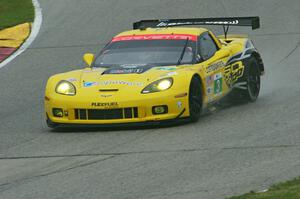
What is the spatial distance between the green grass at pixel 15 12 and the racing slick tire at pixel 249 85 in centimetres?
768

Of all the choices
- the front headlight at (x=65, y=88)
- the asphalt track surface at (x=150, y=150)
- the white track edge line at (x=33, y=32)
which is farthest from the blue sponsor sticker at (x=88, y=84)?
the white track edge line at (x=33, y=32)

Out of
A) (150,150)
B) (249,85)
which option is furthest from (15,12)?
(150,150)

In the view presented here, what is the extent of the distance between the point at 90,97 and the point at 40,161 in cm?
188

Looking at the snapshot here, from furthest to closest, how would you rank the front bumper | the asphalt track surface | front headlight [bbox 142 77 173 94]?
1. front headlight [bbox 142 77 173 94]
2. the front bumper
3. the asphalt track surface

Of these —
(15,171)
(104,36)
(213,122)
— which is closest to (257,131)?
(213,122)

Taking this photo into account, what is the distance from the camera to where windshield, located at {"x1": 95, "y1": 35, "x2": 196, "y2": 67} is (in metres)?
13.0

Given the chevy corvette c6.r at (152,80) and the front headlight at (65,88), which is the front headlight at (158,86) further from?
the front headlight at (65,88)

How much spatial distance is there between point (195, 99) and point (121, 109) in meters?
1.01

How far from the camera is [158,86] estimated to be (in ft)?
39.1

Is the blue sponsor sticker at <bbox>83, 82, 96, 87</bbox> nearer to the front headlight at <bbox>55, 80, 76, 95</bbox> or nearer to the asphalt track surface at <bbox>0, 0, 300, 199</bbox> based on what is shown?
the front headlight at <bbox>55, 80, 76, 95</bbox>

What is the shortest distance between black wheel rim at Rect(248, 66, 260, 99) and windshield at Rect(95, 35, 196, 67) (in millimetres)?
1412

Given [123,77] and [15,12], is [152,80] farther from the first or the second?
[15,12]

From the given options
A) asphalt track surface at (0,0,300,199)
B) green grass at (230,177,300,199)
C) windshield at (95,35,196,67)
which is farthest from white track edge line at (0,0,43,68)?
green grass at (230,177,300,199)

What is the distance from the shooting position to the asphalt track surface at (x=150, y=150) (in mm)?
8703
